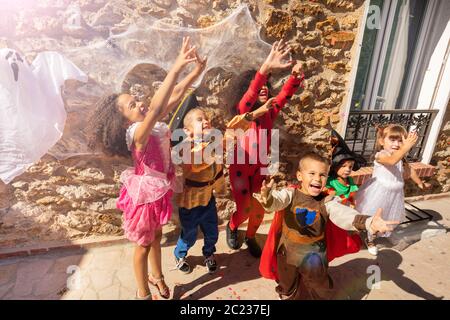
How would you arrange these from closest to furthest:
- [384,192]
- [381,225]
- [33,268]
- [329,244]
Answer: [381,225], [329,244], [33,268], [384,192]

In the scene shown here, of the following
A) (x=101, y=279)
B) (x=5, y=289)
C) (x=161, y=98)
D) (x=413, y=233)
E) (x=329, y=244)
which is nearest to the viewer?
(x=161, y=98)

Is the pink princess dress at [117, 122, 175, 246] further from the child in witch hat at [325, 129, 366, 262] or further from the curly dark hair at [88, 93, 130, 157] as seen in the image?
the child in witch hat at [325, 129, 366, 262]

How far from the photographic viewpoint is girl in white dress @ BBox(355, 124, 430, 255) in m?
2.78

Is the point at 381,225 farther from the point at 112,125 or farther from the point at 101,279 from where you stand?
the point at 101,279

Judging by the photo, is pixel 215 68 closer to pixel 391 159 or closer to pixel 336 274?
pixel 391 159

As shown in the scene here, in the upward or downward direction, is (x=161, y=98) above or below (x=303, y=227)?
above

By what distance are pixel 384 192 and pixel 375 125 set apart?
125cm

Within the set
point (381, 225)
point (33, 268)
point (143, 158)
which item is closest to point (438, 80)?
point (381, 225)

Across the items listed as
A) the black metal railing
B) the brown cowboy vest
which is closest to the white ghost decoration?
the brown cowboy vest

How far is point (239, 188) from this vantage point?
280cm

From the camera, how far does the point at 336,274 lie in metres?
2.89

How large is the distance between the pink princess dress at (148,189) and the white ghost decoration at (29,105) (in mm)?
1023
